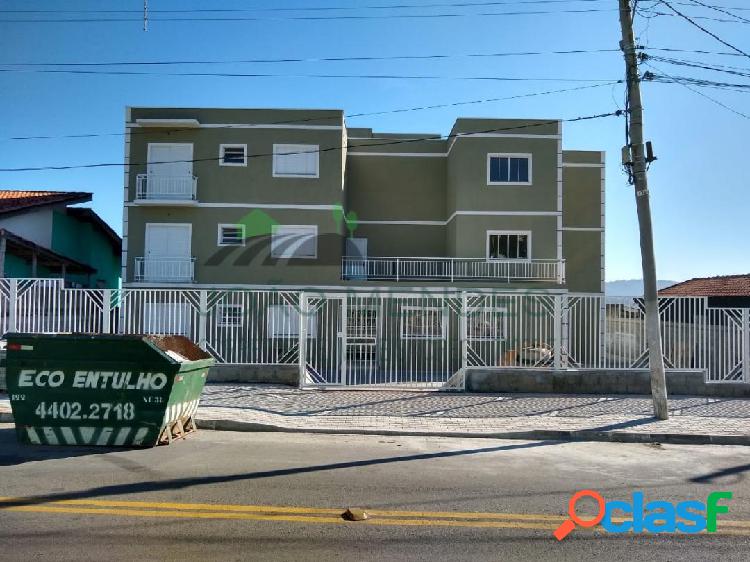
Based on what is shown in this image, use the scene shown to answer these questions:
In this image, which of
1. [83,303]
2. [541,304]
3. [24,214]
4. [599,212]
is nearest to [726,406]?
[541,304]

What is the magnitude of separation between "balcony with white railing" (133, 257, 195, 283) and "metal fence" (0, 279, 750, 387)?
902 centimetres

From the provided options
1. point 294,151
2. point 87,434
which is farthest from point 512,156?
point 87,434

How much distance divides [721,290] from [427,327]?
19.4m

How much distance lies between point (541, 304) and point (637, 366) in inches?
94.1

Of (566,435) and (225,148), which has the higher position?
(225,148)

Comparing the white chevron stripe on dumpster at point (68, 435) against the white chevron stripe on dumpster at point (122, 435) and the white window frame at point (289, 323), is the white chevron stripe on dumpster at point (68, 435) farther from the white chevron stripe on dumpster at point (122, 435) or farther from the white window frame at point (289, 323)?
the white window frame at point (289, 323)

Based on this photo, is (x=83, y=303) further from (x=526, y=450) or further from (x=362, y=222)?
(x=362, y=222)

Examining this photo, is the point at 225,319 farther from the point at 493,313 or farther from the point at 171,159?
the point at 171,159

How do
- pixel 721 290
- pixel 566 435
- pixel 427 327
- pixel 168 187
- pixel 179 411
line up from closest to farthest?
1. pixel 179 411
2. pixel 566 435
3. pixel 427 327
4. pixel 168 187
5. pixel 721 290

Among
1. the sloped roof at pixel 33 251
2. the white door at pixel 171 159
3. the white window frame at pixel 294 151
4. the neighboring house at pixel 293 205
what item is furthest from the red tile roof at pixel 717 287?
the sloped roof at pixel 33 251

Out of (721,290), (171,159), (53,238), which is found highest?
(171,159)

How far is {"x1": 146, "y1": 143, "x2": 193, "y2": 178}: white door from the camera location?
69.7 ft

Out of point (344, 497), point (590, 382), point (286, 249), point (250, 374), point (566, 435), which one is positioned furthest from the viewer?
point (286, 249)

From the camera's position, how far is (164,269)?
21047 mm
